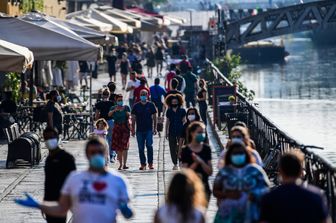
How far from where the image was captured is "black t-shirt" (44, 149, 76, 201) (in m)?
14.1

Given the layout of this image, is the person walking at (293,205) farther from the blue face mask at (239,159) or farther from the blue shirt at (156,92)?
the blue shirt at (156,92)

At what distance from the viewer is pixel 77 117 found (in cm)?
3164

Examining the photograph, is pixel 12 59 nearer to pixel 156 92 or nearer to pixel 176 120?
pixel 176 120

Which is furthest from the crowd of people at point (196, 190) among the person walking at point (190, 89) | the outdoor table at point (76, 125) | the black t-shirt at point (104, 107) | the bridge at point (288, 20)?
the bridge at point (288, 20)

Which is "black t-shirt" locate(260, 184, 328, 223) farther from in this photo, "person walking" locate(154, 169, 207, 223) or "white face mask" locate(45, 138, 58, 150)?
"white face mask" locate(45, 138, 58, 150)

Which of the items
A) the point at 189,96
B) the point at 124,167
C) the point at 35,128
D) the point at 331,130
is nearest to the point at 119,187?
the point at 124,167

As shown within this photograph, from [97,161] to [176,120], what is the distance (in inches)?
469

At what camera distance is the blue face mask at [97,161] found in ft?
38.8

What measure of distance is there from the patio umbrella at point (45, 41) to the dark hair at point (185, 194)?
17.4m

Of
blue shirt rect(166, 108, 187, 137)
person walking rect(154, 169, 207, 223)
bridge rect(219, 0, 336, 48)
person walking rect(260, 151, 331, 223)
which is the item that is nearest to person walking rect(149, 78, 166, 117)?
blue shirt rect(166, 108, 187, 137)

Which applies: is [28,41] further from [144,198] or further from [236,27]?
[236,27]

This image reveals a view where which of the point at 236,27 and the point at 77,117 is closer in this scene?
the point at 77,117

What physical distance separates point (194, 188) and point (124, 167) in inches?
557

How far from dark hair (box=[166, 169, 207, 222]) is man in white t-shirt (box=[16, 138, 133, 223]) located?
107 cm
